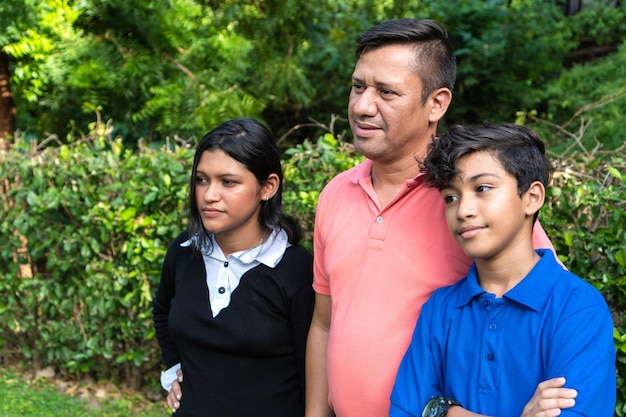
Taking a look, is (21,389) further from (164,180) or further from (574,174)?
(574,174)

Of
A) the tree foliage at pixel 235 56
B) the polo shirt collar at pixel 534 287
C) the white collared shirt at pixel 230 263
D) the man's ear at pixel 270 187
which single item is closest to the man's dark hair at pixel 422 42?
the polo shirt collar at pixel 534 287

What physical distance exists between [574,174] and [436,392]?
1730mm

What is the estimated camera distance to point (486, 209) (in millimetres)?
1953

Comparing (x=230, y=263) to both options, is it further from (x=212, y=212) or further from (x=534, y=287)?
(x=534, y=287)

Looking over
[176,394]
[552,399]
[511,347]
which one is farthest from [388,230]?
[176,394]

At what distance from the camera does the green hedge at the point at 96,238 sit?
4242mm

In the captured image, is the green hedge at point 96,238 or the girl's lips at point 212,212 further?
the green hedge at point 96,238

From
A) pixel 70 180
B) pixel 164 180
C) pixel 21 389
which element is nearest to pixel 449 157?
pixel 164 180

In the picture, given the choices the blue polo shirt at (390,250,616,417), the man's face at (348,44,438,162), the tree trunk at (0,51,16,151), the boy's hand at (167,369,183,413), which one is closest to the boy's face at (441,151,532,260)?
the blue polo shirt at (390,250,616,417)

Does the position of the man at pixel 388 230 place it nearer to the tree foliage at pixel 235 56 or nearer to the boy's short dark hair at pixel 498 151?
the boy's short dark hair at pixel 498 151

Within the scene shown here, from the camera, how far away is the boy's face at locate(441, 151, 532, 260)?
1.96m

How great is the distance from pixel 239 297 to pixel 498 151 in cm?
111

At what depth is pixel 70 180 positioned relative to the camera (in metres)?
4.60

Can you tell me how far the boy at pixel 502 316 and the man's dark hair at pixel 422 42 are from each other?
9.5 inches
